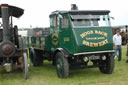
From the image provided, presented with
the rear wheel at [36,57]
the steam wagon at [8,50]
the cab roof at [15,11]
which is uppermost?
the cab roof at [15,11]

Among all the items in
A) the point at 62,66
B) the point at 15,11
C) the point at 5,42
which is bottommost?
the point at 62,66

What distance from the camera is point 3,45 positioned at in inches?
244

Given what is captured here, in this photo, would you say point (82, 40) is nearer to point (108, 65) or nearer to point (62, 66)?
point (62, 66)

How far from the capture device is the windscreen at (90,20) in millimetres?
6371

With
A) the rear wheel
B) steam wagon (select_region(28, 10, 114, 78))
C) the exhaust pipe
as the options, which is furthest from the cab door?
the rear wheel

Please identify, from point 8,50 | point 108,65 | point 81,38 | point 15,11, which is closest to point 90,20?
point 81,38

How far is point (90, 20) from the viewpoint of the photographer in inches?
258

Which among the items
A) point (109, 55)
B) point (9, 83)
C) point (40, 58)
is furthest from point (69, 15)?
point (40, 58)

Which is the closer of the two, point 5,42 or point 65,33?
point 5,42

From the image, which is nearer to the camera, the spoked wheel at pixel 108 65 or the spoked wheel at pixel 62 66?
the spoked wheel at pixel 62 66

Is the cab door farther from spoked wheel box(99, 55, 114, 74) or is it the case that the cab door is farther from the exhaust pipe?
the exhaust pipe

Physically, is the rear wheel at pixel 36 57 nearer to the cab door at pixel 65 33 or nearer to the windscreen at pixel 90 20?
the cab door at pixel 65 33

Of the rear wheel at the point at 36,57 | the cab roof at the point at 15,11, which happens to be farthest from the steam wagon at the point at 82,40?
the rear wheel at the point at 36,57

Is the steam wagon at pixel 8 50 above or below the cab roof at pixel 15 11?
below
